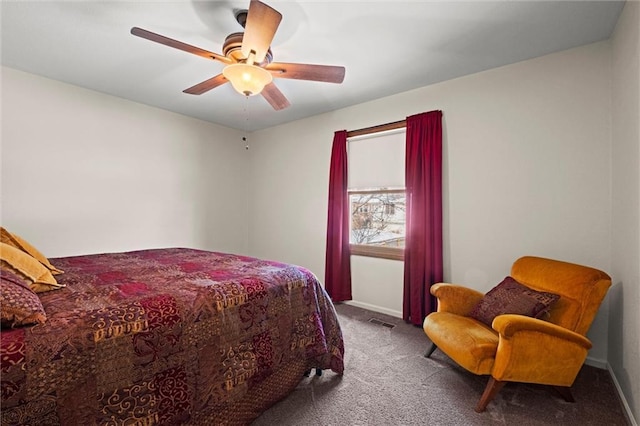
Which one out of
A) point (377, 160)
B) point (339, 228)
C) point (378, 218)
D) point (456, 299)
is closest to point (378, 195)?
point (378, 218)

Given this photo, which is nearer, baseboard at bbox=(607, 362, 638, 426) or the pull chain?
baseboard at bbox=(607, 362, 638, 426)

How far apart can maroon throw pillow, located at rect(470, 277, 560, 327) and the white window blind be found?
5.10ft

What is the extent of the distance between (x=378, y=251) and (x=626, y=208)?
→ 7.17 feet

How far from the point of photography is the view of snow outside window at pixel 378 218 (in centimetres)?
348

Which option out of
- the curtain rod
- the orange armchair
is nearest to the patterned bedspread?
the orange armchair

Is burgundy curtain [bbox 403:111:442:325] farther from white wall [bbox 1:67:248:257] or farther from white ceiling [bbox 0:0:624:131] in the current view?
white wall [bbox 1:67:248:257]

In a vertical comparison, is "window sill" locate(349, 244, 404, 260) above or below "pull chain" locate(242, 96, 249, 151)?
below

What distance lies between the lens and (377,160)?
3605mm

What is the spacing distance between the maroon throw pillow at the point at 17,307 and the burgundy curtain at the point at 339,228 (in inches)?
116

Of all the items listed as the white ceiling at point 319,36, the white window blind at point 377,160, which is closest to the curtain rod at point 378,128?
the white window blind at point 377,160

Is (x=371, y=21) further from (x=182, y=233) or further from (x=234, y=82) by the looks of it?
(x=182, y=233)

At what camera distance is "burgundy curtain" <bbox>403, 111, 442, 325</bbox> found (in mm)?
3014

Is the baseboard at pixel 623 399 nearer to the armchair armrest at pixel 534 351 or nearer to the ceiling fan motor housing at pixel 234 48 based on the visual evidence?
the armchair armrest at pixel 534 351

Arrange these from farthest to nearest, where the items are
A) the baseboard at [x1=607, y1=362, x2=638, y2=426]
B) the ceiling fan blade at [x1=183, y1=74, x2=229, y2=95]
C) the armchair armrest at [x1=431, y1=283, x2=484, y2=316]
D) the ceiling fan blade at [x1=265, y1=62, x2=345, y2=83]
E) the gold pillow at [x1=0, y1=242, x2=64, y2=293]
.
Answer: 1. the armchair armrest at [x1=431, y1=283, x2=484, y2=316]
2. the ceiling fan blade at [x1=183, y1=74, x2=229, y2=95]
3. the ceiling fan blade at [x1=265, y1=62, x2=345, y2=83]
4. the baseboard at [x1=607, y1=362, x2=638, y2=426]
5. the gold pillow at [x1=0, y1=242, x2=64, y2=293]
